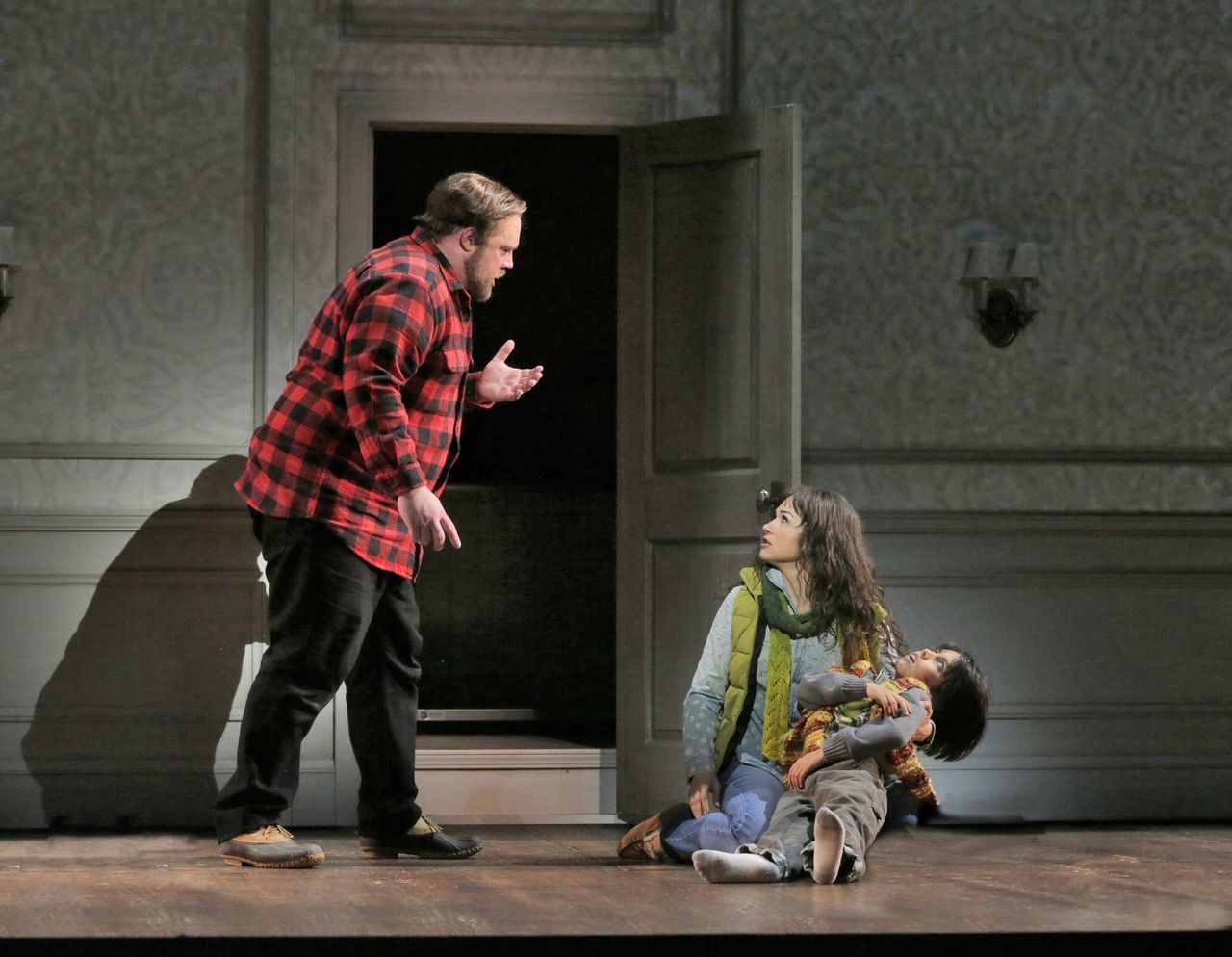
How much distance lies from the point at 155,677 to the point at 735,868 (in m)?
1.88

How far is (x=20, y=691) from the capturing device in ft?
13.9

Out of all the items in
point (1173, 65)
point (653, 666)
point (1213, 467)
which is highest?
point (1173, 65)

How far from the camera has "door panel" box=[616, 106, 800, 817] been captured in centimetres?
409

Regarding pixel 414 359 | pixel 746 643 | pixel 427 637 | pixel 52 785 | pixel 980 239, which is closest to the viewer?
pixel 414 359

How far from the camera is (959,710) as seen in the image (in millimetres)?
3707

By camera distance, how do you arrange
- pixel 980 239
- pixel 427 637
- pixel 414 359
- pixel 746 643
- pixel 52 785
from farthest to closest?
pixel 427 637 → pixel 980 239 → pixel 52 785 → pixel 746 643 → pixel 414 359

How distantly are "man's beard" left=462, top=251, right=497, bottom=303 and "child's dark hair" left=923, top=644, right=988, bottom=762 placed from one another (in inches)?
53.6

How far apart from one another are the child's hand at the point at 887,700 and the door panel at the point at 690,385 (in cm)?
78

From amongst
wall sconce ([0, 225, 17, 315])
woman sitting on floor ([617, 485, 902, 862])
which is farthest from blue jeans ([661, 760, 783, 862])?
wall sconce ([0, 225, 17, 315])

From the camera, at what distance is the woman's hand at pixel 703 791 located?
135 inches

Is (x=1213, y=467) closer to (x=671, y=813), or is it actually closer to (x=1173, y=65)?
(x=1173, y=65)

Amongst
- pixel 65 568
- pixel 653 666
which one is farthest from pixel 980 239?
pixel 65 568

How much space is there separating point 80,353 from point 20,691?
915mm

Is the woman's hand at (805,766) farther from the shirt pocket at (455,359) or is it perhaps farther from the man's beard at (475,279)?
the man's beard at (475,279)
